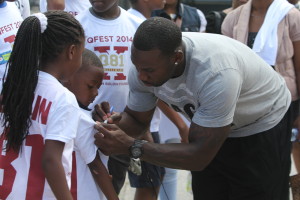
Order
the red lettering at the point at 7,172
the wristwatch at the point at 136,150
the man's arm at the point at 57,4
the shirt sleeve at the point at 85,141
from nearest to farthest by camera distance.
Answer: the red lettering at the point at 7,172 < the shirt sleeve at the point at 85,141 < the wristwatch at the point at 136,150 < the man's arm at the point at 57,4

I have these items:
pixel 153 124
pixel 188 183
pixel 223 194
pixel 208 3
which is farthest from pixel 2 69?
pixel 208 3

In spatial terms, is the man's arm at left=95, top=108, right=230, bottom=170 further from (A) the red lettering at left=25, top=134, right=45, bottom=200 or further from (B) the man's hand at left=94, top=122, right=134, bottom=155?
(A) the red lettering at left=25, top=134, right=45, bottom=200

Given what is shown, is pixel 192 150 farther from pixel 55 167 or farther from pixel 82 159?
pixel 55 167

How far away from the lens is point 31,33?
2.34m

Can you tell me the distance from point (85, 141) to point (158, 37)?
1.98 ft

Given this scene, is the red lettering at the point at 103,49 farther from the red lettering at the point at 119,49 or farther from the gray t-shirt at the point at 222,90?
the gray t-shirt at the point at 222,90

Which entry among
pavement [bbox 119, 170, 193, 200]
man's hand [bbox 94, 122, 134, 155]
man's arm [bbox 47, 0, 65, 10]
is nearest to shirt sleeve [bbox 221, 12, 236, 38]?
man's arm [bbox 47, 0, 65, 10]

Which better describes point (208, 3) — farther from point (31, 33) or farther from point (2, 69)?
point (31, 33)

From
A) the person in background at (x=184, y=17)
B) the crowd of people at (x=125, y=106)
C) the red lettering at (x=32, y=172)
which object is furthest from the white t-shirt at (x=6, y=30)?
the person in background at (x=184, y=17)

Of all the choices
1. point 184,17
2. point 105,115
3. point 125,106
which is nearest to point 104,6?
point 125,106

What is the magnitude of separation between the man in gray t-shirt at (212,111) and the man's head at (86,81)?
10 centimetres

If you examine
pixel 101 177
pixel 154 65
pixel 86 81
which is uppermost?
pixel 154 65

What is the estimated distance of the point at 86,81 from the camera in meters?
2.88

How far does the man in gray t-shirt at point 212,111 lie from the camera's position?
257 centimetres
